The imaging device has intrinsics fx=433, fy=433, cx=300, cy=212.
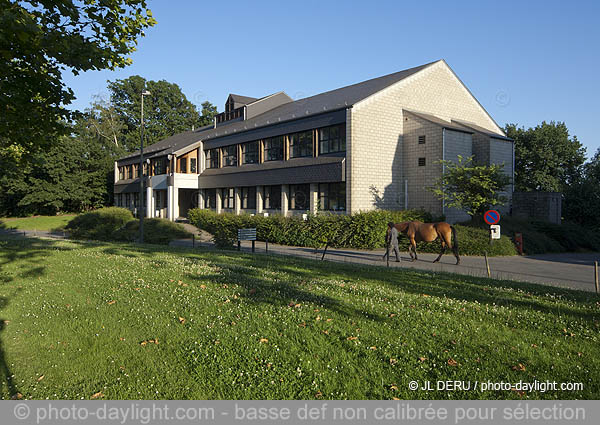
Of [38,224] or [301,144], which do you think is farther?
[38,224]

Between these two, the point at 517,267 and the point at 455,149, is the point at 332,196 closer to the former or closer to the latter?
the point at 455,149

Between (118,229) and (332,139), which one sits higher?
(332,139)

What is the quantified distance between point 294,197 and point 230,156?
1096 centimetres

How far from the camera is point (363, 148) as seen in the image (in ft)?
93.1

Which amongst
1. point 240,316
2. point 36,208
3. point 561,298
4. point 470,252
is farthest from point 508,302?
point 36,208

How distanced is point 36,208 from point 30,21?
206 feet

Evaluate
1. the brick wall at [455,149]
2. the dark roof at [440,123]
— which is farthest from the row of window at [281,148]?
the brick wall at [455,149]

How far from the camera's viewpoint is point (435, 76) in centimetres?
3325

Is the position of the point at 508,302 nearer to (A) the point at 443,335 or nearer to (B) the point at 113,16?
(A) the point at 443,335

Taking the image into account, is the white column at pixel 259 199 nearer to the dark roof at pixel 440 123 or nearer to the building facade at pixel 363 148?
the building facade at pixel 363 148

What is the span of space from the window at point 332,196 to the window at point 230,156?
40.6 ft

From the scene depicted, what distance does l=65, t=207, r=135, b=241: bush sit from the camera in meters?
27.8

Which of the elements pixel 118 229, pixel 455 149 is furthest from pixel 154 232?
pixel 455 149

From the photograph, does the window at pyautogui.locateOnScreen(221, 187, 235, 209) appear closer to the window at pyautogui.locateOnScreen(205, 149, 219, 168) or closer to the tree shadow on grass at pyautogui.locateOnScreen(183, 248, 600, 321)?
the window at pyautogui.locateOnScreen(205, 149, 219, 168)
